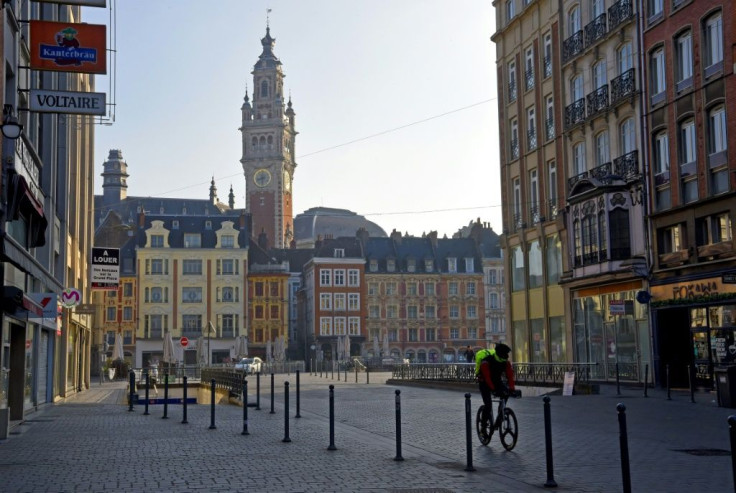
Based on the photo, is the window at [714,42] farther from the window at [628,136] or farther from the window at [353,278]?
the window at [353,278]

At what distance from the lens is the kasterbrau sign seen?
3441cm

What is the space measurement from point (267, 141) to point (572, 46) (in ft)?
387

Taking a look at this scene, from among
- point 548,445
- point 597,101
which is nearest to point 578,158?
point 597,101

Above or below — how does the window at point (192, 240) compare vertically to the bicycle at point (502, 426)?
above

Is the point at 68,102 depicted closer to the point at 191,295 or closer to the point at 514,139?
the point at 514,139

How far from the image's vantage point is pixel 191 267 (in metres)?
91.9

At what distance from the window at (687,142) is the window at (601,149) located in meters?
5.61

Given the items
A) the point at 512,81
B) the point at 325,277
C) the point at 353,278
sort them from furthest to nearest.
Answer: the point at 353,278
the point at 325,277
the point at 512,81

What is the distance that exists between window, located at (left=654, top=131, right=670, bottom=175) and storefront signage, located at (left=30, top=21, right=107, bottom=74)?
62.5 feet

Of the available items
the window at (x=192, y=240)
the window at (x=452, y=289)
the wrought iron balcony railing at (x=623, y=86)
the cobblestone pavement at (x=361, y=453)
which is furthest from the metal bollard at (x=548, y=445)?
the window at (x=452, y=289)

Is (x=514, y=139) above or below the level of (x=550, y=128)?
above

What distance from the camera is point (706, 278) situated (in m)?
28.4

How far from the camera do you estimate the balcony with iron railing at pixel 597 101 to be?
3556 centimetres

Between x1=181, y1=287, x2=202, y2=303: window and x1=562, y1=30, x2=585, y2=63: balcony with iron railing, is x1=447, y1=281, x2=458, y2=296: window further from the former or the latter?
x1=562, y1=30, x2=585, y2=63: balcony with iron railing
